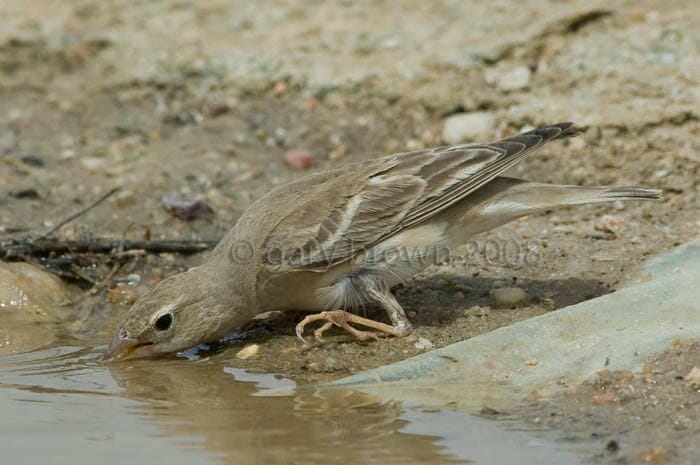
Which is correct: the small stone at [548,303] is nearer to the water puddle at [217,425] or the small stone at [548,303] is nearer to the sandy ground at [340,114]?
the sandy ground at [340,114]

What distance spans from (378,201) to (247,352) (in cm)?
118

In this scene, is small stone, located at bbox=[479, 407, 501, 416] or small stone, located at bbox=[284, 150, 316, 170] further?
small stone, located at bbox=[284, 150, 316, 170]

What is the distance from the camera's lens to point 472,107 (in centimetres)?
894

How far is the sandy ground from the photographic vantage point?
7047 millimetres

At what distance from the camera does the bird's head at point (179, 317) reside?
6254 millimetres

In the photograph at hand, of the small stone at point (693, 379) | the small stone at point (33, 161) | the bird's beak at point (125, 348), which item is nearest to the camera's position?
the small stone at point (693, 379)

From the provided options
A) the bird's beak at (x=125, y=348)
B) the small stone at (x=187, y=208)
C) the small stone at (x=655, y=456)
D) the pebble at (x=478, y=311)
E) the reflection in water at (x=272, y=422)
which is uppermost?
the small stone at (x=187, y=208)

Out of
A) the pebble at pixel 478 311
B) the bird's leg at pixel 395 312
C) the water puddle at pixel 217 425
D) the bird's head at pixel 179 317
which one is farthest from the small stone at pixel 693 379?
the bird's head at pixel 179 317

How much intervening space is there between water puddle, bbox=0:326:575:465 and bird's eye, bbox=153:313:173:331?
0.30m

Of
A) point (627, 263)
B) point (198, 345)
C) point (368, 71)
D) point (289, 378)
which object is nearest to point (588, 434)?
point (289, 378)

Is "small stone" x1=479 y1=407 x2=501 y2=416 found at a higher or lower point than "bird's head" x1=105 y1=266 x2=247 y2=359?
lower

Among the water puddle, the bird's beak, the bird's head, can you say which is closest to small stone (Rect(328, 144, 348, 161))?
the bird's head

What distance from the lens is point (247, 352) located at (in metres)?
6.40

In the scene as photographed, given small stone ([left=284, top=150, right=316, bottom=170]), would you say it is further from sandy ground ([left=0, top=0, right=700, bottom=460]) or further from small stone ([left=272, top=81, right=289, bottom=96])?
small stone ([left=272, top=81, right=289, bottom=96])
